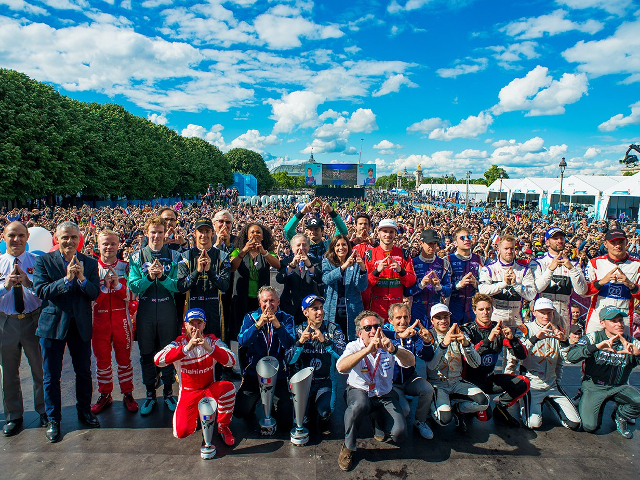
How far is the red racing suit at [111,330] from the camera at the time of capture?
3.97 m

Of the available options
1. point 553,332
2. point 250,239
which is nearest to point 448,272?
point 553,332

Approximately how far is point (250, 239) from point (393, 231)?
1674 mm

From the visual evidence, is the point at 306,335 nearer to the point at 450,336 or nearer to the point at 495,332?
the point at 450,336

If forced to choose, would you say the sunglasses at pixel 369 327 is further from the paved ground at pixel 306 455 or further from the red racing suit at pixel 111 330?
the red racing suit at pixel 111 330

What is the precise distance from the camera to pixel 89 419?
3.81 m

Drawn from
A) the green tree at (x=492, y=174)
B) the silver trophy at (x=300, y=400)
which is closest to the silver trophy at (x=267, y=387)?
the silver trophy at (x=300, y=400)

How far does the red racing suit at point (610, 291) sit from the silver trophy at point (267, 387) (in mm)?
3734

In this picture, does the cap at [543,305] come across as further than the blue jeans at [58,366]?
Yes

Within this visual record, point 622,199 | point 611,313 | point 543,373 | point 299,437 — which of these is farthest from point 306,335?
point 622,199

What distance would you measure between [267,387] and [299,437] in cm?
53

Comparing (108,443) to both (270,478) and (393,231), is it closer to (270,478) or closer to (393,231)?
(270,478)

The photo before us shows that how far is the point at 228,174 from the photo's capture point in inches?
2586

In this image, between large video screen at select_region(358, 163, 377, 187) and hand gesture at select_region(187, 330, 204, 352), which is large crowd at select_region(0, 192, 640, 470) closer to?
hand gesture at select_region(187, 330, 204, 352)

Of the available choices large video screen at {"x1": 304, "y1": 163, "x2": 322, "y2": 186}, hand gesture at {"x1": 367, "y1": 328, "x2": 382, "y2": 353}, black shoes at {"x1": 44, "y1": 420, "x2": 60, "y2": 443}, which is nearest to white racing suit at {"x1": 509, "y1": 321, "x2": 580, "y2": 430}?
hand gesture at {"x1": 367, "y1": 328, "x2": 382, "y2": 353}
